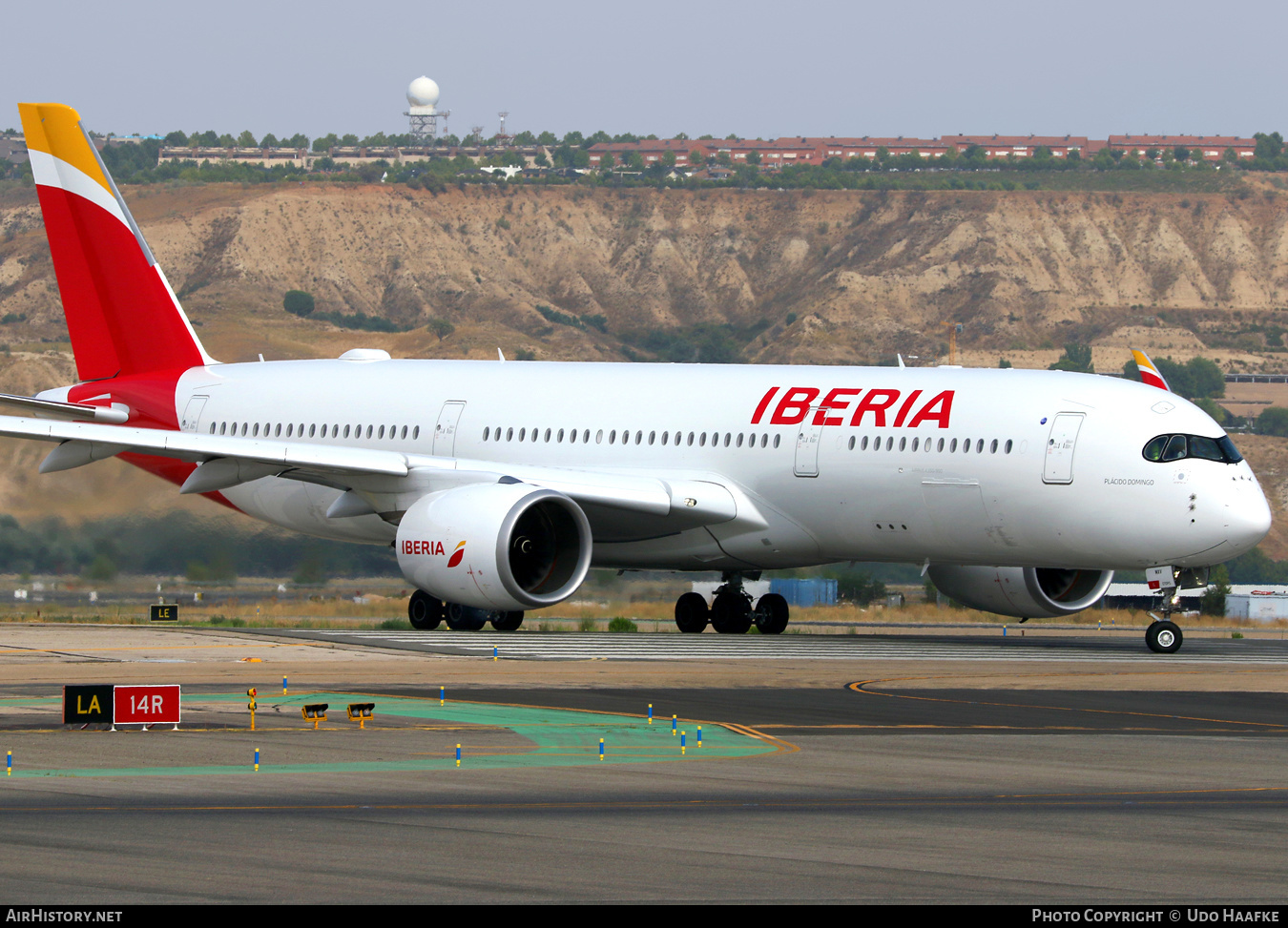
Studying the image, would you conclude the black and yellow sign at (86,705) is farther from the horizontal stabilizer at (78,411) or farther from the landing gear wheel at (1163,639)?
the horizontal stabilizer at (78,411)

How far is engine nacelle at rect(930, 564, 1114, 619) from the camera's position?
1313 inches

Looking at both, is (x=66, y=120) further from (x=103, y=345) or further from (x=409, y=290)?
(x=409, y=290)

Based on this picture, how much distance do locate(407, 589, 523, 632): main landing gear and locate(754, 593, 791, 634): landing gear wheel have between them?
15.3ft

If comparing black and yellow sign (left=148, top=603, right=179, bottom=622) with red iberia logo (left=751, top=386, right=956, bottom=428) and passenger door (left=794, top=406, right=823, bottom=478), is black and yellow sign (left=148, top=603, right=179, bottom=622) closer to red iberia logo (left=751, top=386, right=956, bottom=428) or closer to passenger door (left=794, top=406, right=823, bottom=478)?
red iberia logo (left=751, top=386, right=956, bottom=428)

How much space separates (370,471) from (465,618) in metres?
3.44

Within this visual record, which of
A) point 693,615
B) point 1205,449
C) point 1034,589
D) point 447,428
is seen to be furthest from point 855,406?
point 447,428

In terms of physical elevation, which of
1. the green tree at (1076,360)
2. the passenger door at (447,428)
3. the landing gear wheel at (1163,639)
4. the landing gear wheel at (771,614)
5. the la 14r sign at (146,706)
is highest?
the green tree at (1076,360)

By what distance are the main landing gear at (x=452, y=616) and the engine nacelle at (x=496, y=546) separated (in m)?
2.31

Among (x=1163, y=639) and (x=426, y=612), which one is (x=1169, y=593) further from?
(x=426, y=612)

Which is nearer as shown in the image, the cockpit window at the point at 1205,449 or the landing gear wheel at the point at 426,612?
the cockpit window at the point at 1205,449

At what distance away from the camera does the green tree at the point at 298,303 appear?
566 feet

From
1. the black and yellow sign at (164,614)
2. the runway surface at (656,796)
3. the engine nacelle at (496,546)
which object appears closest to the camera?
the runway surface at (656,796)

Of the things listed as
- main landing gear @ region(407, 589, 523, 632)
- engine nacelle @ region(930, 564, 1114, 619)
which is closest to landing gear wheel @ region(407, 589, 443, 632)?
main landing gear @ region(407, 589, 523, 632)

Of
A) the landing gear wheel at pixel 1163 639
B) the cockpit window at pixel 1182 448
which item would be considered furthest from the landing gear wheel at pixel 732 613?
the cockpit window at pixel 1182 448
